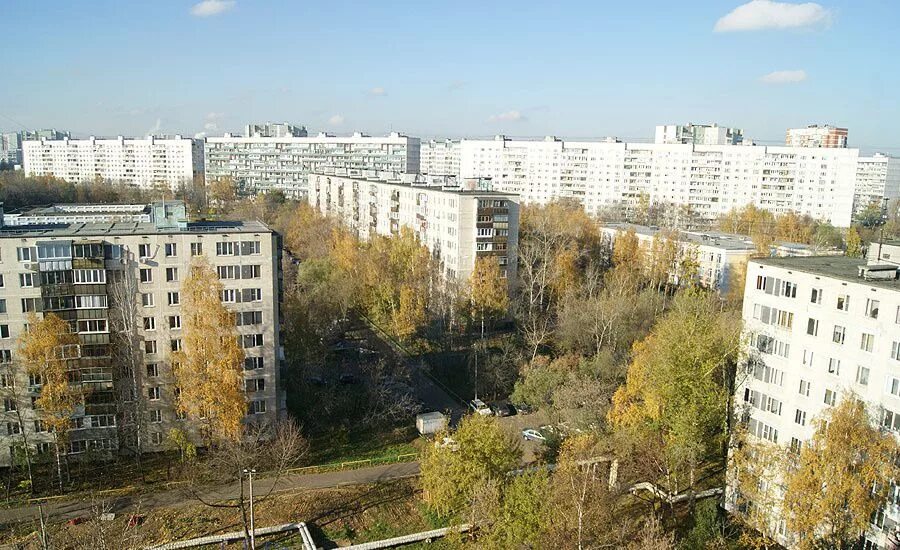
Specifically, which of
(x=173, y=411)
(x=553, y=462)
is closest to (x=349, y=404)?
(x=173, y=411)

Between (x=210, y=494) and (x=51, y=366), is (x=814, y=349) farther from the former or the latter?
(x=51, y=366)

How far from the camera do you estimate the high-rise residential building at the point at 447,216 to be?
48719 millimetres

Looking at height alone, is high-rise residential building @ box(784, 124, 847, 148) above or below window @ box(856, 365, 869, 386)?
above

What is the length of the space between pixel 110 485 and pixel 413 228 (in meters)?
34.9

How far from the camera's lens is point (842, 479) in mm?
19672

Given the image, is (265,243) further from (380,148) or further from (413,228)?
(380,148)

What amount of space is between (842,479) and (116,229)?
2992 cm

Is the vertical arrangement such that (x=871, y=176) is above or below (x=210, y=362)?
above

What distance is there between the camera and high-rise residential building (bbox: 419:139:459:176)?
127m

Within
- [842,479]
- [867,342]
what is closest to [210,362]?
[842,479]

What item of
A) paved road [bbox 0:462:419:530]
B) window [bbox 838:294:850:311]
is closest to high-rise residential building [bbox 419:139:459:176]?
paved road [bbox 0:462:419:530]

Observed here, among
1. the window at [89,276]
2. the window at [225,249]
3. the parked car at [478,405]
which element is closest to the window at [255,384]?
the window at [225,249]

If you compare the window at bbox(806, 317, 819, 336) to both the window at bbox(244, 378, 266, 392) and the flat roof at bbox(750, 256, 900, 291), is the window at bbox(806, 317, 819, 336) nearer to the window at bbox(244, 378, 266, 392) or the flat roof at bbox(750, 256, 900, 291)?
the flat roof at bbox(750, 256, 900, 291)

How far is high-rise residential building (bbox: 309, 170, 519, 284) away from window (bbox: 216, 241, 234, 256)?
22.0m
